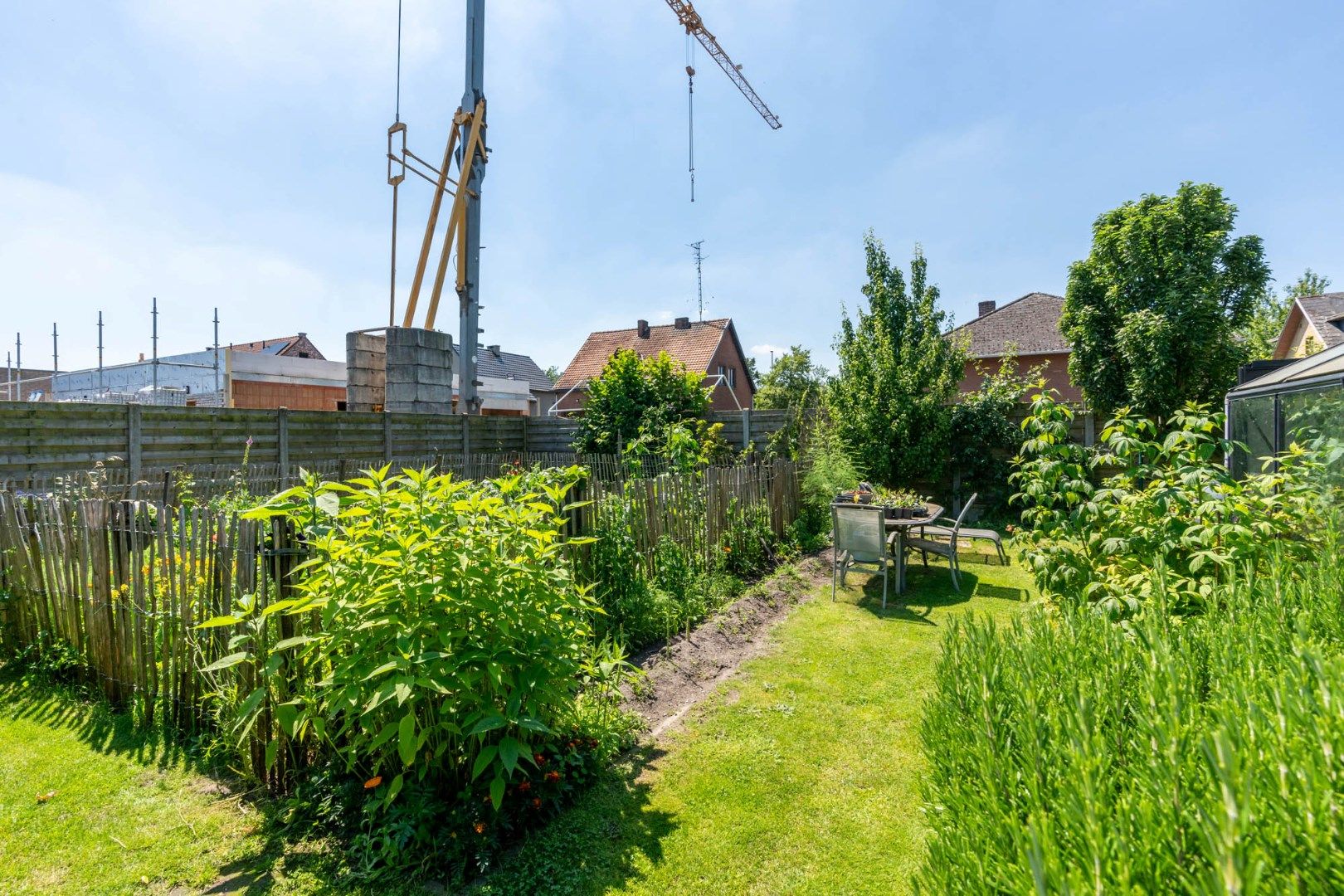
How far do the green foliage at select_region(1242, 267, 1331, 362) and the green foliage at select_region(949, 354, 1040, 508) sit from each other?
7.32 m

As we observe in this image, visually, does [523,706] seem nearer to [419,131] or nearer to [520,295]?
[419,131]

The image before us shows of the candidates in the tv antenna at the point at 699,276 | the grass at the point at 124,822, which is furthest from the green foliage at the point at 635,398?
the tv antenna at the point at 699,276

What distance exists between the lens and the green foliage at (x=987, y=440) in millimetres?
9727

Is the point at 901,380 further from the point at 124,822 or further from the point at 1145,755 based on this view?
the point at 124,822

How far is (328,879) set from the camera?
2.08 meters

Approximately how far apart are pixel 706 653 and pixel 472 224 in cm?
1033

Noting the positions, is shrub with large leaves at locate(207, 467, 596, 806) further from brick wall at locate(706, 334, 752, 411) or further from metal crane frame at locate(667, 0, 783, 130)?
metal crane frame at locate(667, 0, 783, 130)

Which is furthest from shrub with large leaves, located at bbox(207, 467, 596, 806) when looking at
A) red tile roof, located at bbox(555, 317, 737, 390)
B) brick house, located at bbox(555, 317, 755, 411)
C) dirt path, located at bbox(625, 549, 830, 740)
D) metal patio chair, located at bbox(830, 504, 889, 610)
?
red tile roof, located at bbox(555, 317, 737, 390)

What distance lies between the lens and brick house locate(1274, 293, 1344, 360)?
15.5m

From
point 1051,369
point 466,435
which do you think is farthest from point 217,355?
point 1051,369

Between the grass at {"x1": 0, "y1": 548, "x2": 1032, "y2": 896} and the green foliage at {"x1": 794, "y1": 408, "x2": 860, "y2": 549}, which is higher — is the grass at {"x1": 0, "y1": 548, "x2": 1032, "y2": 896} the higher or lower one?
the lower one

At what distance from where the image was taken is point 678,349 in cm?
2781

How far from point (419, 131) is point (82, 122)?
6495 millimetres

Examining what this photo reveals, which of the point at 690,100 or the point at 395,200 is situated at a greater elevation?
the point at 690,100
